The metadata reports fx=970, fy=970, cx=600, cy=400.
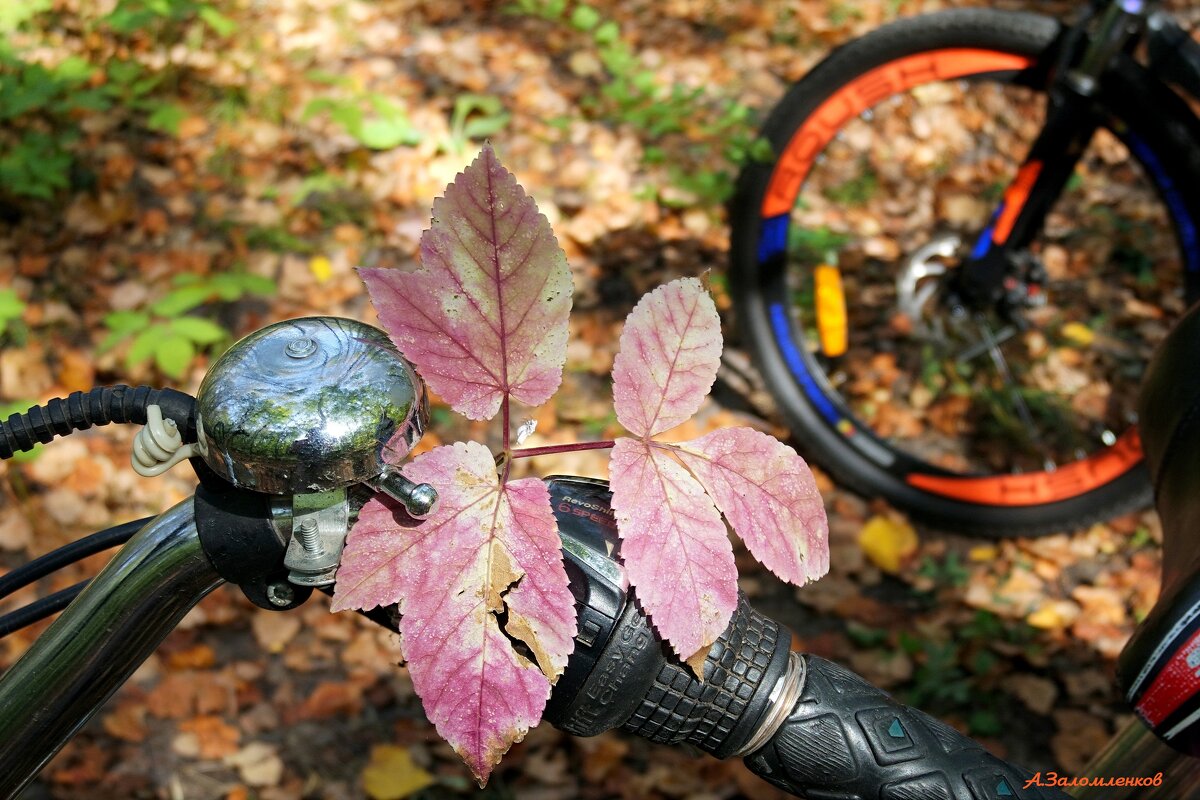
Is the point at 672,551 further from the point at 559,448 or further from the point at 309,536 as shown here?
the point at 309,536

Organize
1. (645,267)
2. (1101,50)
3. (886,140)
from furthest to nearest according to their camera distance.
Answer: (886,140) → (645,267) → (1101,50)

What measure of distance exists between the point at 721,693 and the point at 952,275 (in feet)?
8.03

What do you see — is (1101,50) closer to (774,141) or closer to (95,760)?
(774,141)

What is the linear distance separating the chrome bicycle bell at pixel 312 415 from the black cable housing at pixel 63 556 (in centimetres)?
23

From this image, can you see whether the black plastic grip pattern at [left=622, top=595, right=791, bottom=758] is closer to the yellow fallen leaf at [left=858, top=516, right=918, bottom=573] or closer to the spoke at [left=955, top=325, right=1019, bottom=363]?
the yellow fallen leaf at [left=858, top=516, right=918, bottom=573]

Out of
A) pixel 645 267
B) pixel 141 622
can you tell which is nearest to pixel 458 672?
pixel 141 622

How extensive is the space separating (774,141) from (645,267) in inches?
35.8

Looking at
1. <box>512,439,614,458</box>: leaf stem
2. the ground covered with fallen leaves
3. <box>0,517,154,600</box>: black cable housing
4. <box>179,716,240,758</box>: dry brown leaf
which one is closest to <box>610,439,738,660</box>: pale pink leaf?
<box>512,439,614,458</box>: leaf stem

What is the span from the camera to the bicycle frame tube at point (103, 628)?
0.70m

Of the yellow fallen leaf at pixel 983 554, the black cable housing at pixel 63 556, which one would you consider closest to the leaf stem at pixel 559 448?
the black cable housing at pixel 63 556

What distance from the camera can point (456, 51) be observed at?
4.11 meters

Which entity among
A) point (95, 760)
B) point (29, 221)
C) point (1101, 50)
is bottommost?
point (95, 760)

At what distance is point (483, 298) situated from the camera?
2.06 ft

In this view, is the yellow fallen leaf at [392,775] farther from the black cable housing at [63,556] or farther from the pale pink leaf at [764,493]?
the pale pink leaf at [764,493]
